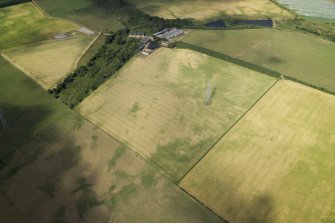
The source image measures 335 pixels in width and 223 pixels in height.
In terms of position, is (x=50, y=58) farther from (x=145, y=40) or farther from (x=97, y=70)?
(x=145, y=40)

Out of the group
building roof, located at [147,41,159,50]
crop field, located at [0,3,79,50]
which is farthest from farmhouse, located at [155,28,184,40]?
crop field, located at [0,3,79,50]

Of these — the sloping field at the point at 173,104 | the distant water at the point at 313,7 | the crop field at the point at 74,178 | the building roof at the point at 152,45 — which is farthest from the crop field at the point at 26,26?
the distant water at the point at 313,7

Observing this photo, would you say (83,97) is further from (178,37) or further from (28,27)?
(28,27)

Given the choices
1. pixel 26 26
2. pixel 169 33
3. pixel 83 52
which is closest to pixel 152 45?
pixel 169 33

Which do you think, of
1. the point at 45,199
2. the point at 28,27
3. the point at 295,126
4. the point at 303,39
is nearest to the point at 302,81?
the point at 295,126

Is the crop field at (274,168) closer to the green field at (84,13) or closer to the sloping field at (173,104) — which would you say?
the sloping field at (173,104)
